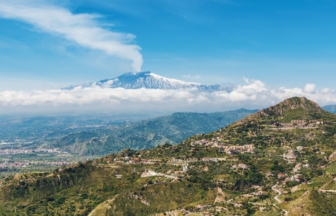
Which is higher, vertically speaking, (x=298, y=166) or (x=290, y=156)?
(x=290, y=156)

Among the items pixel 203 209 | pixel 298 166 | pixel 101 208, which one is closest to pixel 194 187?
pixel 203 209

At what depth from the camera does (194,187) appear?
139m

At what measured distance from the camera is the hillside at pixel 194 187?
10762 centimetres

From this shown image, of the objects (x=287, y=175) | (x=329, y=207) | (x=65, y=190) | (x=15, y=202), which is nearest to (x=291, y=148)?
(x=287, y=175)

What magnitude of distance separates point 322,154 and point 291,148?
2371 centimetres

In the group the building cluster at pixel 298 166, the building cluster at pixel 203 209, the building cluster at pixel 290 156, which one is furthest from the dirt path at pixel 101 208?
the building cluster at pixel 290 156

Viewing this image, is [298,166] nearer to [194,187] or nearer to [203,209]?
[194,187]

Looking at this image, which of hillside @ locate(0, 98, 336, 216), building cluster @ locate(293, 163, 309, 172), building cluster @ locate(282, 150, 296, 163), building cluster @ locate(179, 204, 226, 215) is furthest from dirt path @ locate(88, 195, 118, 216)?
building cluster @ locate(282, 150, 296, 163)

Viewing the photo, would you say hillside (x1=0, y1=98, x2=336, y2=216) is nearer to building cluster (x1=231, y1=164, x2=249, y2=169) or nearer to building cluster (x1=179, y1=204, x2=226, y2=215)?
building cluster (x1=231, y1=164, x2=249, y2=169)

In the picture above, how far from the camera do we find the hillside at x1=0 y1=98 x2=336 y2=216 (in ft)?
353

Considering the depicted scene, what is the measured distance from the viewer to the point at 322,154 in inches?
6757

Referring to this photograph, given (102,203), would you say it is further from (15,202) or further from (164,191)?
(15,202)

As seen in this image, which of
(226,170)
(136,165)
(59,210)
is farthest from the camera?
(136,165)

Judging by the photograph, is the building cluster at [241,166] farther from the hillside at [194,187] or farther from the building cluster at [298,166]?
the building cluster at [298,166]
